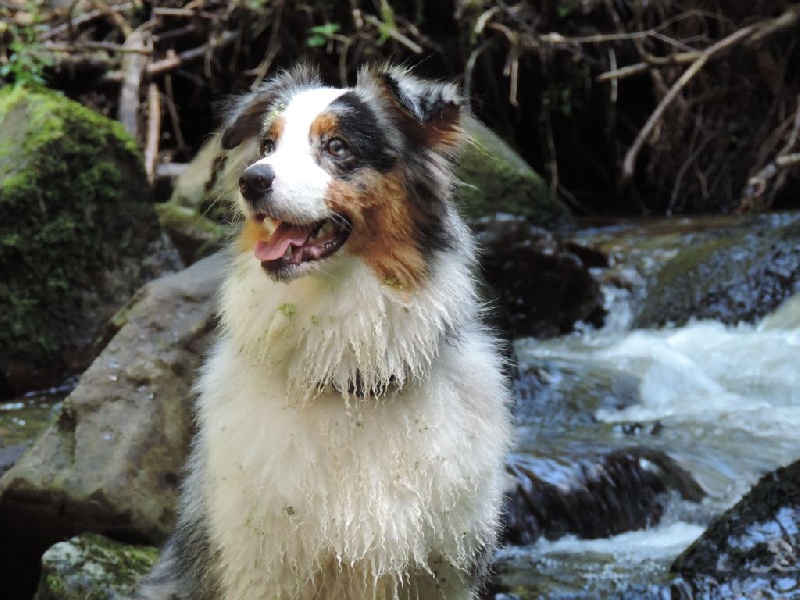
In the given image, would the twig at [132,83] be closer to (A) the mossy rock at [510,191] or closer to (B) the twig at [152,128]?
(B) the twig at [152,128]

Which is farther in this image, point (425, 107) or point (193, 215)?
point (193, 215)

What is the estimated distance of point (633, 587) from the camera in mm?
3438

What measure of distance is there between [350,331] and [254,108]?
83 centimetres

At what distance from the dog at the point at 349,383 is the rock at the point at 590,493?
4.88 ft

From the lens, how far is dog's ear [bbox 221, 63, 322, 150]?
Result: 290cm

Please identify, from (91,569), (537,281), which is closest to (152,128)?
(537,281)

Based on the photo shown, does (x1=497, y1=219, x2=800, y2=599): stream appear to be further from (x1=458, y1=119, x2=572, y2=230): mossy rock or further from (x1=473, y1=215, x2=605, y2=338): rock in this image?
(x1=458, y1=119, x2=572, y2=230): mossy rock

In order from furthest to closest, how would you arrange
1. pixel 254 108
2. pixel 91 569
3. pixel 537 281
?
pixel 537 281
pixel 91 569
pixel 254 108

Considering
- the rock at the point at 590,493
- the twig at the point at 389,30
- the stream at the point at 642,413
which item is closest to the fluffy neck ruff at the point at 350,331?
the stream at the point at 642,413

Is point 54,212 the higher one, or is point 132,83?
point 132,83

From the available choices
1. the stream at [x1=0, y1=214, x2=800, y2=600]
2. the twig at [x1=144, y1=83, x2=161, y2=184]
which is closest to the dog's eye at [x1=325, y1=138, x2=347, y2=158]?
the stream at [x1=0, y1=214, x2=800, y2=600]

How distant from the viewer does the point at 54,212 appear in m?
5.93

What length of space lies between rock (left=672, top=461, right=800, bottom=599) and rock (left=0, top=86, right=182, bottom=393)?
4.07 m

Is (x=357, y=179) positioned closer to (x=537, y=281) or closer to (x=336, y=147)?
(x=336, y=147)
